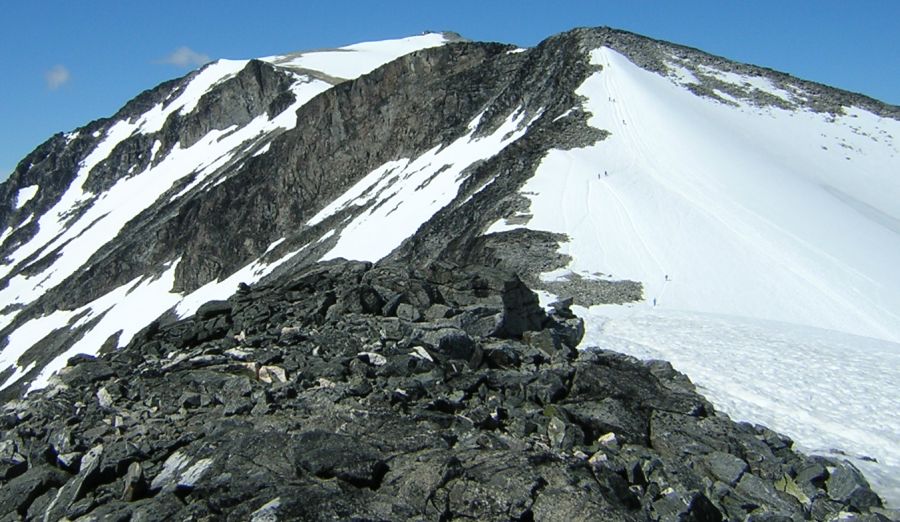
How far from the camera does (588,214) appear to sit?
32.1 m

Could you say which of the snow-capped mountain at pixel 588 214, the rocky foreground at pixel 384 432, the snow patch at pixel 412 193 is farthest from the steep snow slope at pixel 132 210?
the rocky foreground at pixel 384 432

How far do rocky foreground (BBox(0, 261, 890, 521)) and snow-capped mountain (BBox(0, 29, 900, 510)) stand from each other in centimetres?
319

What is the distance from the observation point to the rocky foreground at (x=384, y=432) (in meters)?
8.52

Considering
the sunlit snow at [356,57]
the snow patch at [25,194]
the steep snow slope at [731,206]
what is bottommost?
the steep snow slope at [731,206]

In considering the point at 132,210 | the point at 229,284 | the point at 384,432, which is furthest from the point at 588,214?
the point at 132,210

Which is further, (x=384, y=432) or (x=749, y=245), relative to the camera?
(x=749, y=245)

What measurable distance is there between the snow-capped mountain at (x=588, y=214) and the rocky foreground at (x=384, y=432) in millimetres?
3194

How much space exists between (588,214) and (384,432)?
2357 cm

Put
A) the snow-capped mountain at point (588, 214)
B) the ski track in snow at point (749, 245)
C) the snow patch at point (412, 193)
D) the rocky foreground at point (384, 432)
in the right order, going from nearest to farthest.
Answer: the rocky foreground at point (384, 432) < the ski track in snow at point (749, 245) < the snow-capped mountain at point (588, 214) < the snow patch at point (412, 193)

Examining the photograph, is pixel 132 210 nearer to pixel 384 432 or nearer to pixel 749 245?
pixel 749 245

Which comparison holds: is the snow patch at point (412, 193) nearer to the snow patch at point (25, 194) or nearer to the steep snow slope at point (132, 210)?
the steep snow slope at point (132, 210)

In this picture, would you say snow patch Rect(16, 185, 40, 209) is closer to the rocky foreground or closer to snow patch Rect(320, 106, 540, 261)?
snow patch Rect(320, 106, 540, 261)

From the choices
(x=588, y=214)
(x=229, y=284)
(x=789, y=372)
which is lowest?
(x=789, y=372)

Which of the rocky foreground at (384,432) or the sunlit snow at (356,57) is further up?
the sunlit snow at (356,57)
